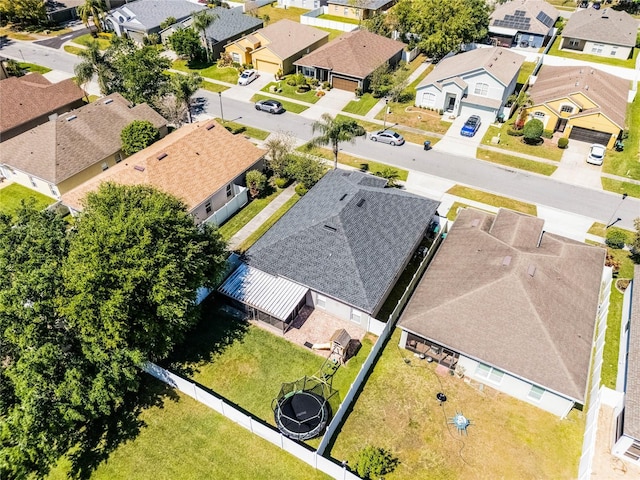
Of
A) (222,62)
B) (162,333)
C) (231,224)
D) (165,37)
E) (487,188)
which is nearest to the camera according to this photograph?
(162,333)

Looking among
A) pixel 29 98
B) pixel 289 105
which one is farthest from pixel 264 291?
pixel 29 98

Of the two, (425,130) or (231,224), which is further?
(425,130)

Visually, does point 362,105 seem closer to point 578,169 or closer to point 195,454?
point 578,169

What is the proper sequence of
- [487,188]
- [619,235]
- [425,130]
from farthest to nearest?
[425,130]
[487,188]
[619,235]

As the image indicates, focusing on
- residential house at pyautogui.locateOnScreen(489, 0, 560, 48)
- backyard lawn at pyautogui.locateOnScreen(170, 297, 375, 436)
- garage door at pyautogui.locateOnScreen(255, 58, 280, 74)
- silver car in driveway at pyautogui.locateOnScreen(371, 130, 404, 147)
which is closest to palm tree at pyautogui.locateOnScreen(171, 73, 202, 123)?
garage door at pyautogui.locateOnScreen(255, 58, 280, 74)

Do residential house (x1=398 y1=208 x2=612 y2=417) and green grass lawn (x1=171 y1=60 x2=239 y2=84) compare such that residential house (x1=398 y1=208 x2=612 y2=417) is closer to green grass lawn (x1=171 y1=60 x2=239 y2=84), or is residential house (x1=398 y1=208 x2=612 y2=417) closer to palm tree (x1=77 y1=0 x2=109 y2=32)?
green grass lawn (x1=171 y1=60 x2=239 y2=84)

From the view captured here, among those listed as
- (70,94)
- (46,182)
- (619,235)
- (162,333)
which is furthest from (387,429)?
(70,94)

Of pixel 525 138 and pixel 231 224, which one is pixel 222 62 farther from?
pixel 525 138
